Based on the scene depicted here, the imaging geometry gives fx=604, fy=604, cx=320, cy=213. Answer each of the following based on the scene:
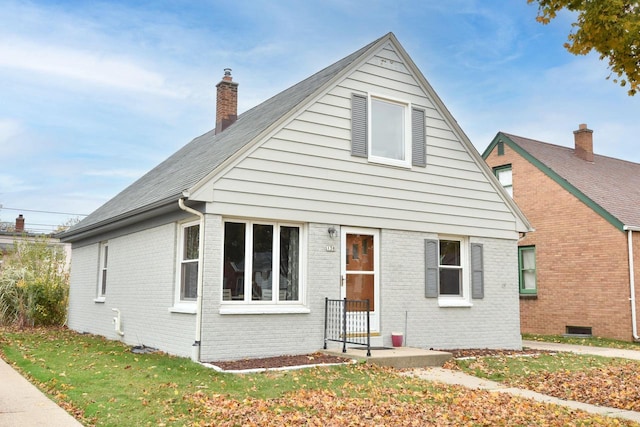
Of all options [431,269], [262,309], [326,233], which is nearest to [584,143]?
[431,269]

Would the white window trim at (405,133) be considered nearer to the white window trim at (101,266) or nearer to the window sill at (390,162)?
the window sill at (390,162)

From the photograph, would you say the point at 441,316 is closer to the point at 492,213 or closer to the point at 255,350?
the point at 492,213

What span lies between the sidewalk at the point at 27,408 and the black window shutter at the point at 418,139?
833 centimetres

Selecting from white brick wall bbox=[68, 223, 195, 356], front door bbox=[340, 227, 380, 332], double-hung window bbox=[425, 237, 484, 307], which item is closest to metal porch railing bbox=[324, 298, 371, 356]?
front door bbox=[340, 227, 380, 332]

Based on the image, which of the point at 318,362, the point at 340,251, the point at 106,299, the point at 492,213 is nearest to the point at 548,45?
the point at 492,213

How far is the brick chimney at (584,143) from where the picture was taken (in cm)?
2209

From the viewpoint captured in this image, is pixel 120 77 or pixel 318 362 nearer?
pixel 318 362

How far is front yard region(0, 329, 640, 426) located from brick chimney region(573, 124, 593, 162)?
42.8 feet

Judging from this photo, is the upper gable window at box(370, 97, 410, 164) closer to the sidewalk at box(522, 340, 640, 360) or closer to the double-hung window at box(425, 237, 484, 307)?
the double-hung window at box(425, 237, 484, 307)

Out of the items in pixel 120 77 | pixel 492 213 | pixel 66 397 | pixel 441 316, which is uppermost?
→ pixel 120 77

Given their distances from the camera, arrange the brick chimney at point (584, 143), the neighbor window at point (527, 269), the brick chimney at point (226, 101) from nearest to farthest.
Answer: the brick chimney at point (226, 101) → the neighbor window at point (527, 269) → the brick chimney at point (584, 143)

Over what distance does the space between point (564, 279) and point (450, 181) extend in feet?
23.7

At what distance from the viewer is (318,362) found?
995 centimetres

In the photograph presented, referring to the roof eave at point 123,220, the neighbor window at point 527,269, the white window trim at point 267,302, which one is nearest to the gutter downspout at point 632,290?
the neighbor window at point 527,269
